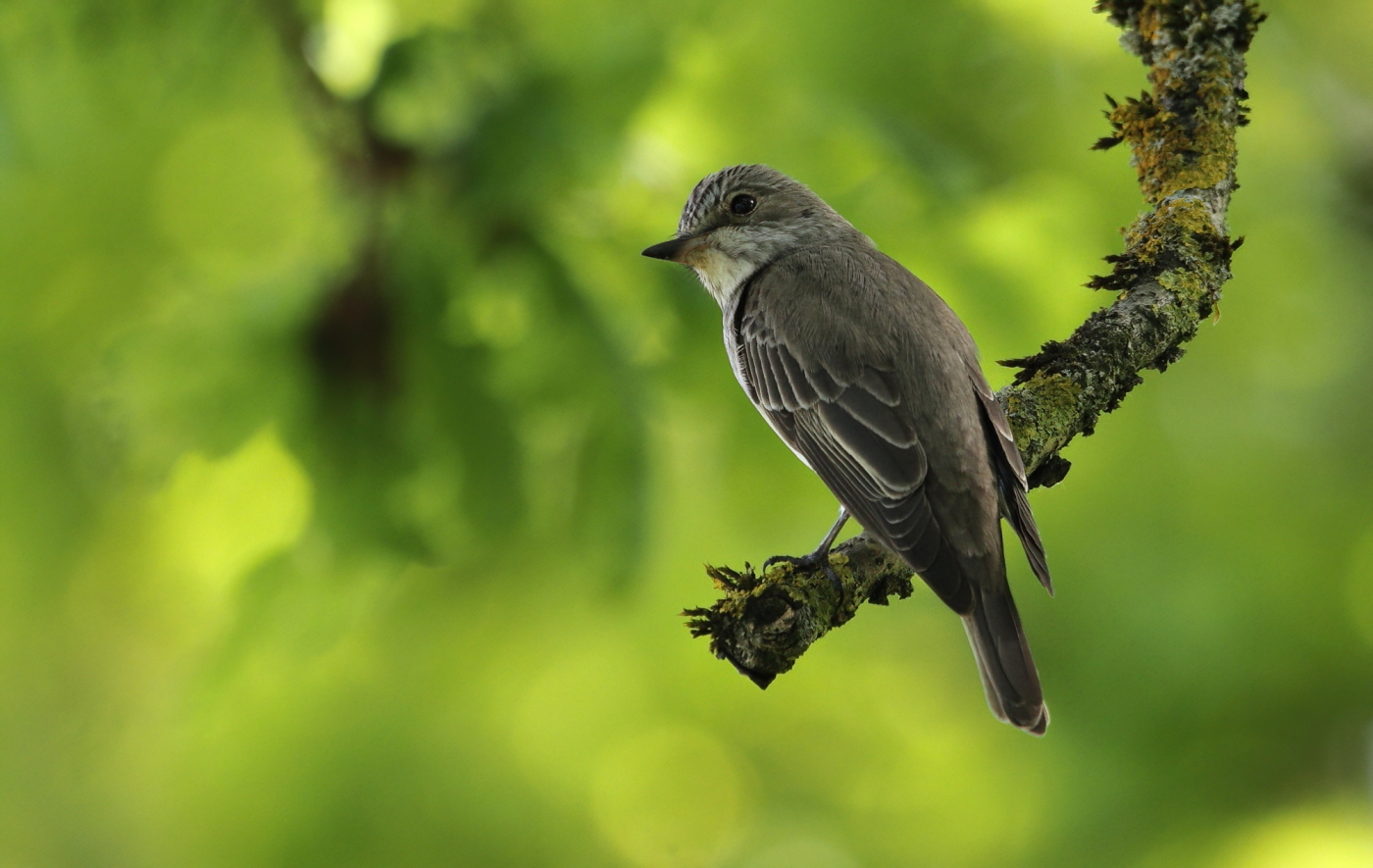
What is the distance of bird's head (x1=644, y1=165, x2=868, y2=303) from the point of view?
4.70 meters

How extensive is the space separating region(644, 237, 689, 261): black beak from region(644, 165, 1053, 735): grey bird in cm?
1

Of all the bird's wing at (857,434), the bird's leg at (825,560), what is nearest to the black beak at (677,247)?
the bird's wing at (857,434)

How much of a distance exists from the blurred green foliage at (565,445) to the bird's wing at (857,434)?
0.21 m

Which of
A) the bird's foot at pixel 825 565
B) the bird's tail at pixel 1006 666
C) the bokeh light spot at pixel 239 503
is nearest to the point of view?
the bird's foot at pixel 825 565

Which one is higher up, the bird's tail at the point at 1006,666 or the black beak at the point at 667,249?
the black beak at the point at 667,249

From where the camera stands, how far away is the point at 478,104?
4.14 m

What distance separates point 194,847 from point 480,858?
1.45 m

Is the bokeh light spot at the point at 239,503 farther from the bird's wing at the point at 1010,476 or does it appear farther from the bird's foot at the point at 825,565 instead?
the bird's wing at the point at 1010,476

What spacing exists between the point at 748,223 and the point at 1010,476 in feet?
5.61

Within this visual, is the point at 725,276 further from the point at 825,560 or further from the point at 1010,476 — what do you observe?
the point at 825,560

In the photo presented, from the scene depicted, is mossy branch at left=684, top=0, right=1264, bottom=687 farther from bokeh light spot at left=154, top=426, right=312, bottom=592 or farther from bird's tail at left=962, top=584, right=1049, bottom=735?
bokeh light spot at left=154, top=426, right=312, bottom=592

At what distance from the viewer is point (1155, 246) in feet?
12.6

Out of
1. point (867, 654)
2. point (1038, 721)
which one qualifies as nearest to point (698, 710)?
point (867, 654)

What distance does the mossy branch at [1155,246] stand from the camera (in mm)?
3650
